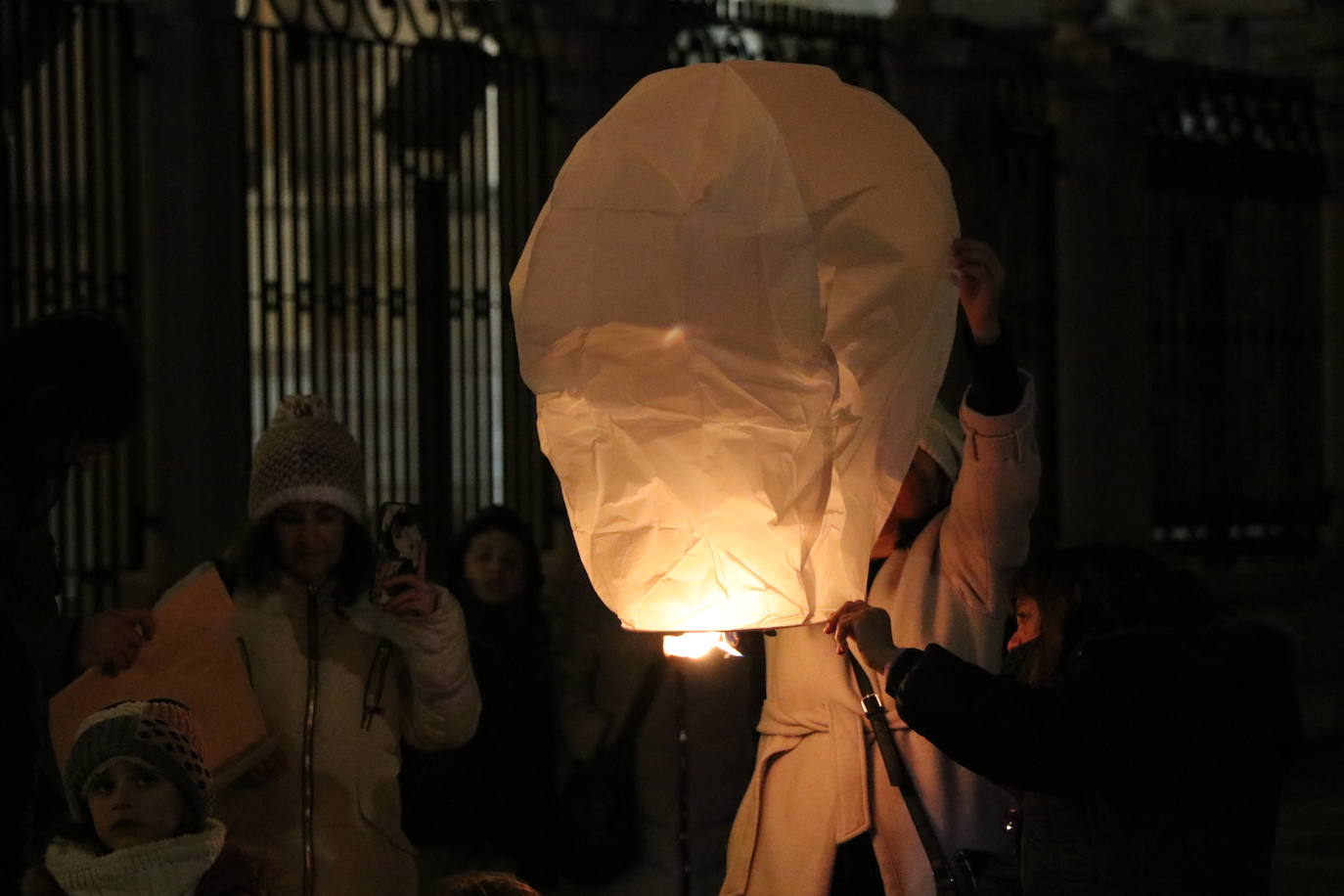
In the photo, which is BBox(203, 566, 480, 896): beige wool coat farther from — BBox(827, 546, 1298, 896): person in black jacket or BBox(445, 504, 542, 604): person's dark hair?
BBox(445, 504, 542, 604): person's dark hair

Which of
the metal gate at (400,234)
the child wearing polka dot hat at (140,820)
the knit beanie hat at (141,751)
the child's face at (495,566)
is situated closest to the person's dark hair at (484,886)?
the child wearing polka dot hat at (140,820)

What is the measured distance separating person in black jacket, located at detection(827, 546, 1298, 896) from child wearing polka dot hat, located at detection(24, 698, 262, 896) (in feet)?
3.62

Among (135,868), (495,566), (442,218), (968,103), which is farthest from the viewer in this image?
(968,103)

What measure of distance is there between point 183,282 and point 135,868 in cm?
428

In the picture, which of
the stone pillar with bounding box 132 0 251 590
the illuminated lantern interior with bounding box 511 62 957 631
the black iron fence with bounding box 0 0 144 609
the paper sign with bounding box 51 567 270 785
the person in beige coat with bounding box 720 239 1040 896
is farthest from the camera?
the stone pillar with bounding box 132 0 251 590

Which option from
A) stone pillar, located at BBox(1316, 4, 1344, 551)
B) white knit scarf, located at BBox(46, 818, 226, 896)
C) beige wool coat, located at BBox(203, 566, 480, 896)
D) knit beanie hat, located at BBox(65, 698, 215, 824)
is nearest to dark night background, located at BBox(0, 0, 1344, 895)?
stone pillar, located at BBox(1316, 4, 1344, 551)

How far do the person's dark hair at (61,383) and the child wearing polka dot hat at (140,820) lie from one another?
1.58 feet

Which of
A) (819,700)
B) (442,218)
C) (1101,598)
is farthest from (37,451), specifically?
(442,218)

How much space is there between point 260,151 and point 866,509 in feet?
15.4

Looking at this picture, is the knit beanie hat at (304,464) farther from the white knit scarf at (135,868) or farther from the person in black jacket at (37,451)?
the white knit scarf at (135,868)

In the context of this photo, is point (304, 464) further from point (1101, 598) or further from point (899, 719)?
point (1101, 598)

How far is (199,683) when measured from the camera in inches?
131

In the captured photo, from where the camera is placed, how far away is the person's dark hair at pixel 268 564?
11.9 ft

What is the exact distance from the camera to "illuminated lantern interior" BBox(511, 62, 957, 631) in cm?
263
